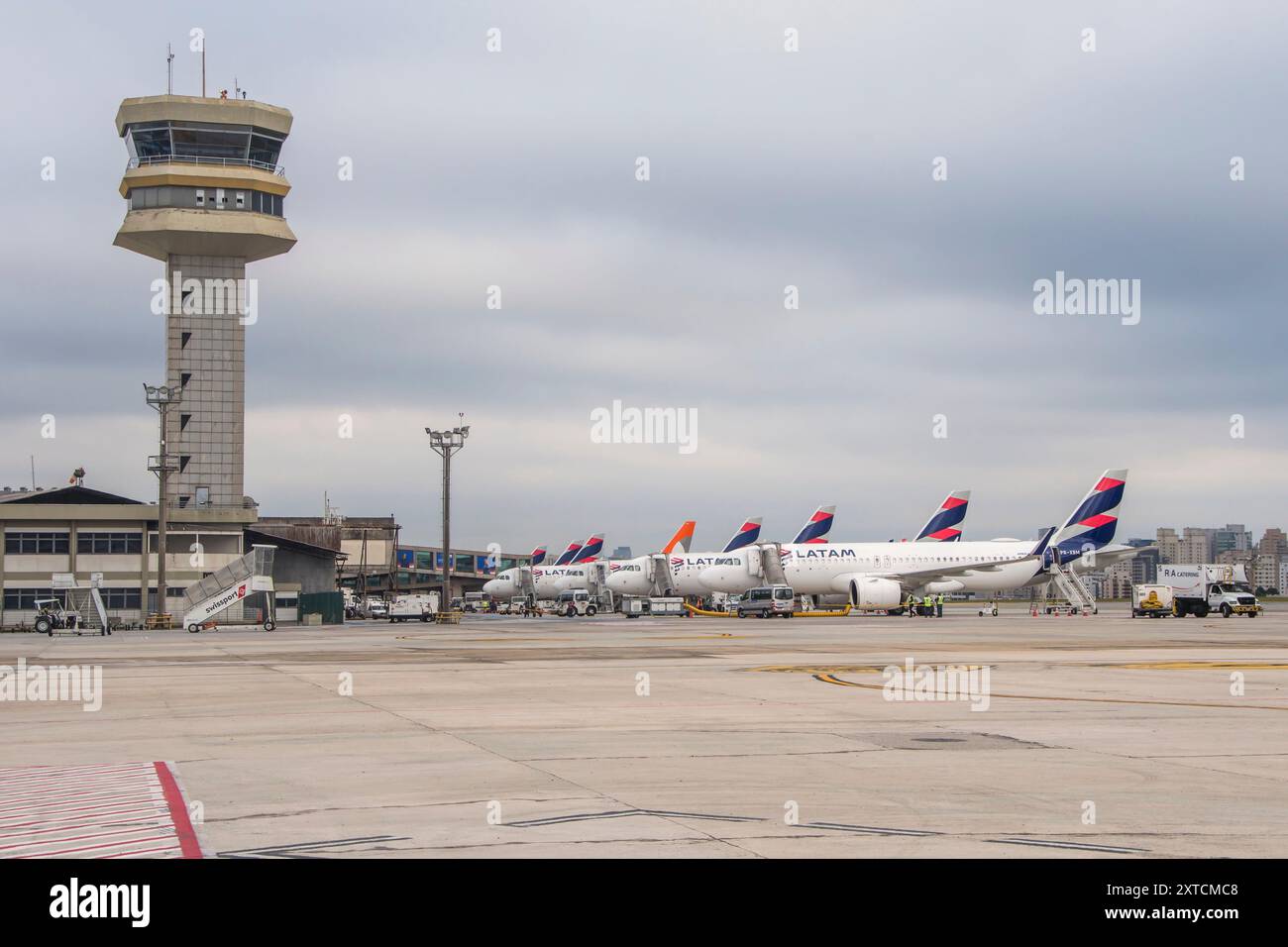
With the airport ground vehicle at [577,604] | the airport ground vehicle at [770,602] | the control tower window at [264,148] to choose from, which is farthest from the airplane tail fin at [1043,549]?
the control tower window at [264,148]

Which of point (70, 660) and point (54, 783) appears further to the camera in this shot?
point (70, 660)

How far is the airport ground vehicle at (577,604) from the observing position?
114 meters

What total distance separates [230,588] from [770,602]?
38.4m

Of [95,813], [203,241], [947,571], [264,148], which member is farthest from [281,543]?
[95,813]

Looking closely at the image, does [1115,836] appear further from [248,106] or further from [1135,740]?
[248,106]

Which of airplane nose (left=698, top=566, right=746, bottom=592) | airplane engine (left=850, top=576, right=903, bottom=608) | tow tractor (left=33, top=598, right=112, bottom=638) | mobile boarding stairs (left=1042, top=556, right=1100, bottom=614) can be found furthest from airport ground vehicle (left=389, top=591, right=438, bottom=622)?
mobile boarding stairs (left=1042, top=556, right=1100, bottom=614)

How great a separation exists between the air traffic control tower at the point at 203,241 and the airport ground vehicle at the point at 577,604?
3102 centimetres

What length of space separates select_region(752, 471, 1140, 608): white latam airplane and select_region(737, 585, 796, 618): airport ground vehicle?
4.86 m

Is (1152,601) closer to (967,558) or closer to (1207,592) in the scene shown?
(1207,592)

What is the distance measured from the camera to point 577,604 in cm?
11550

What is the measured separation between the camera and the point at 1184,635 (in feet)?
189

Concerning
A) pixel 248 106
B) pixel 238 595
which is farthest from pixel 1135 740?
pixel 248 106

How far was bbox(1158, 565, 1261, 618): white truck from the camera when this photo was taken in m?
89.2
